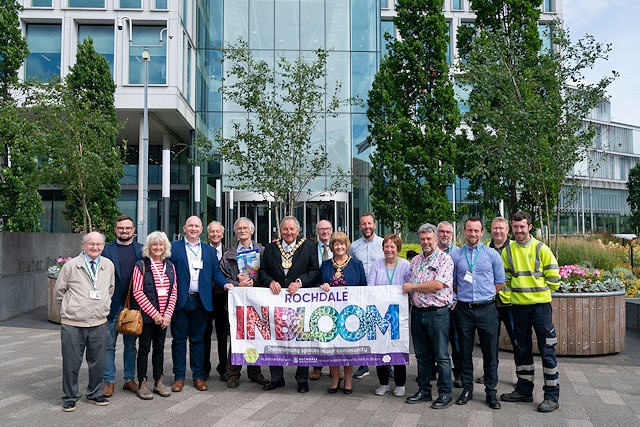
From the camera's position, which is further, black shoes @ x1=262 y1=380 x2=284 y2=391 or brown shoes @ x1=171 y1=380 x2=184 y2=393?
black shoes @ x1=262 y1=380 x2=284 y2=391

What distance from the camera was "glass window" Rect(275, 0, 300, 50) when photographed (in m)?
29.6

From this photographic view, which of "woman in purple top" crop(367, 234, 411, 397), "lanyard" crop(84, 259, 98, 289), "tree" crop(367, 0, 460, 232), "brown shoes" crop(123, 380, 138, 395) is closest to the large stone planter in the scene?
"woman in purple top" crop(367, 234, 411, 397)

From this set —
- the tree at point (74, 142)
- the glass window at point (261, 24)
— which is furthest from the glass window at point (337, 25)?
the tree at point (74, 142)

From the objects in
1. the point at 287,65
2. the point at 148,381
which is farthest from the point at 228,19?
the point at 148,381

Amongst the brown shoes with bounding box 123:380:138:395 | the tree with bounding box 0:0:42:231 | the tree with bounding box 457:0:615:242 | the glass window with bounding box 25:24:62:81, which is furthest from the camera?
the glass window with bounding box 25:24:62:81

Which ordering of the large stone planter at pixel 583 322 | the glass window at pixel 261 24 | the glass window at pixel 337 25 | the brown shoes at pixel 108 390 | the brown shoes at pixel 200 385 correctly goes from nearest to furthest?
the brown shoes at pixel 108 390 < the brown shoes at pixel 200 385 < the large stone planter at pixel 583 322 < the glass window at pixel 261 24 < the glass window at pixel 337 25

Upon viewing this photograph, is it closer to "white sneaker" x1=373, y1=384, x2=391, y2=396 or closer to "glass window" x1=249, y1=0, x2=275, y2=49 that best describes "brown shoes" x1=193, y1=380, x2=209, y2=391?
"white sneaker" x1=373, y1=384, x2=391, y2=396

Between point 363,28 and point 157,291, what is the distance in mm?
26448

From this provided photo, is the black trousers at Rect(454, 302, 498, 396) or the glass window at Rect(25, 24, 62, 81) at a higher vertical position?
the glass window at Rect(25, 24, 62, 81)

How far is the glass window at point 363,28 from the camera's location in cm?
3005

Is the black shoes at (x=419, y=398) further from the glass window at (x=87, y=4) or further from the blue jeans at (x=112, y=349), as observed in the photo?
the glass window at (x=87, y=4)

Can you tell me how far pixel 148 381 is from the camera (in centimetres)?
745

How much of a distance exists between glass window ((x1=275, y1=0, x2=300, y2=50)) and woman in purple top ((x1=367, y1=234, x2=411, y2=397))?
2453cm

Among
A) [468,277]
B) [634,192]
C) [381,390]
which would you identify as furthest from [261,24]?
[634,192]
